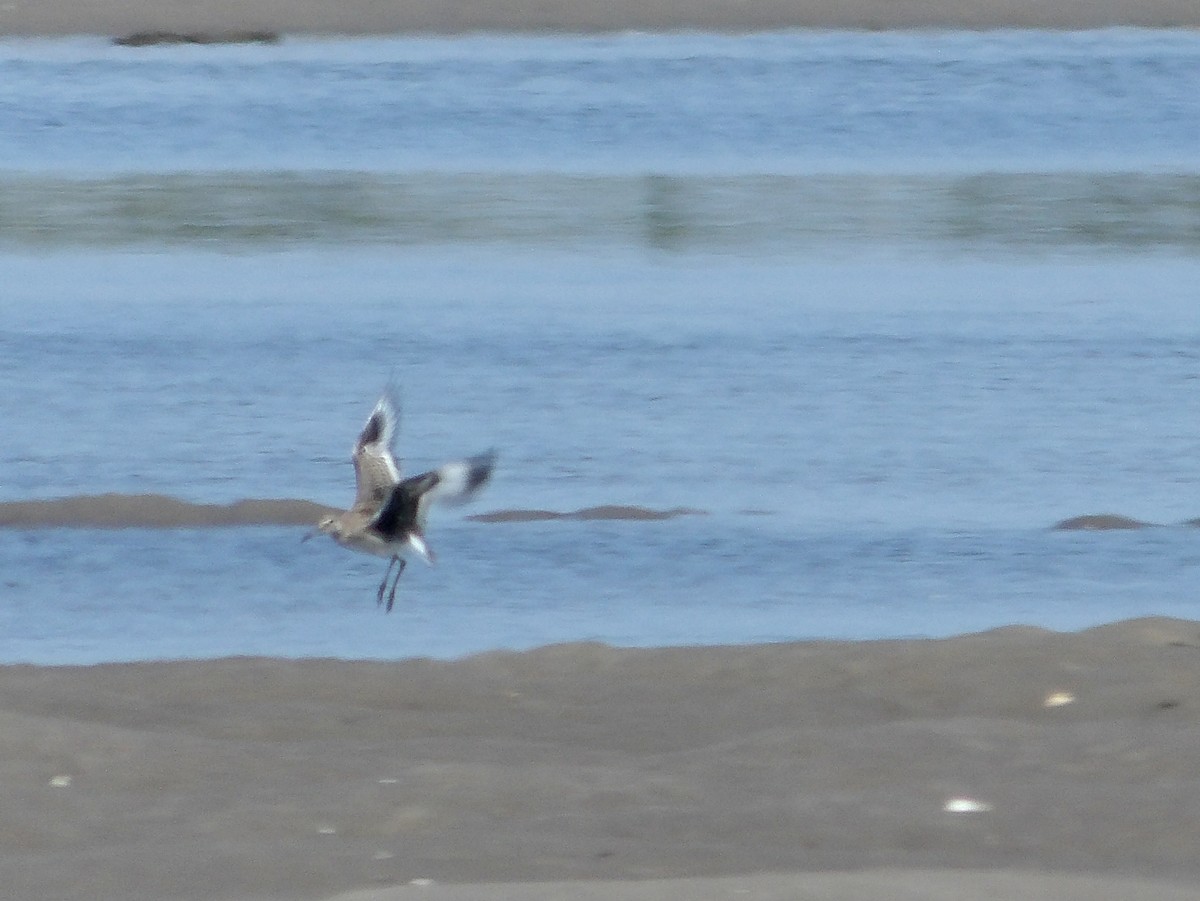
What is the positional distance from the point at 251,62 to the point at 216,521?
1436 centimetres

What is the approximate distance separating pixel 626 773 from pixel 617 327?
7.24m

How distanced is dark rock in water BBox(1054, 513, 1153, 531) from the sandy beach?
15.2 meters

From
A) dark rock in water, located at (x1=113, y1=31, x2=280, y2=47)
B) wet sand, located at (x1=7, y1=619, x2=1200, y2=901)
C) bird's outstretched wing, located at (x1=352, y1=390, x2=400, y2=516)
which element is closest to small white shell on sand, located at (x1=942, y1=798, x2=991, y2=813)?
wet sand, located at (x1=7, y1=619, x2=1200, y2=901)

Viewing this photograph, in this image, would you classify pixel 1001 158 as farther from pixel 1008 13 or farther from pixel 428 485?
pixel 428 485

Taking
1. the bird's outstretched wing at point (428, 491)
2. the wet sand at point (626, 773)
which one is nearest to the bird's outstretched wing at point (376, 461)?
the bird's outstretched wing at point (428, 491)

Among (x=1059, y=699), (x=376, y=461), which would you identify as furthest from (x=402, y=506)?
(x=1059, y=699)

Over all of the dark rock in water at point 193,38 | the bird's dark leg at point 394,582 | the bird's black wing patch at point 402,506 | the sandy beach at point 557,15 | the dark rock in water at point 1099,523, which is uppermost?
the sandy beach at point 557,15

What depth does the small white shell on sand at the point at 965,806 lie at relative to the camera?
4941 mm

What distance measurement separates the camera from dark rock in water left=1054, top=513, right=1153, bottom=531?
8.69 m

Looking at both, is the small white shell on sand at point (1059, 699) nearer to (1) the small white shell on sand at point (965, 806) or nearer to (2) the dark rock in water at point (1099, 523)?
(1) the small white shell on sand at point (965, 806)

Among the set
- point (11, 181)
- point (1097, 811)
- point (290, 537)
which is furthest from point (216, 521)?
point (11, 181)

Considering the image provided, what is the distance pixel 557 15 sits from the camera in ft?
77.7

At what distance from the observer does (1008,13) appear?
23391 mm

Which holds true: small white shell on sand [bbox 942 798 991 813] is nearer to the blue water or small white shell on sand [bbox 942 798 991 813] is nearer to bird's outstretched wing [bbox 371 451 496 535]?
bird's outstretched wing [bbox 371 451 496 535]
